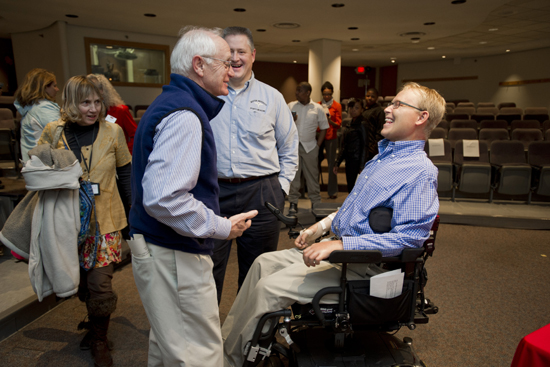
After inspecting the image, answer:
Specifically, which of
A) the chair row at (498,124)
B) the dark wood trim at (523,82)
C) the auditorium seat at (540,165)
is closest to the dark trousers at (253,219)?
the auditorium seat at (540,165)

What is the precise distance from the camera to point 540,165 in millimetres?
4812

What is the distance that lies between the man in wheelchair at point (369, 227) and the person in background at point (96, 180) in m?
0.69

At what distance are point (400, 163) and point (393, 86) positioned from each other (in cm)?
1742

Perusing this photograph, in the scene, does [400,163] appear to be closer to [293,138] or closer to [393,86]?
[293,138]

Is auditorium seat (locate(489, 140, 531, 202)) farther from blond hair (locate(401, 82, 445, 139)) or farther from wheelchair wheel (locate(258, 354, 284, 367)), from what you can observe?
wheelchair wheel (locate(258, 354, 284, 367))

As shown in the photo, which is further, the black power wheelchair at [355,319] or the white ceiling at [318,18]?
the white ceiling at [318,18]

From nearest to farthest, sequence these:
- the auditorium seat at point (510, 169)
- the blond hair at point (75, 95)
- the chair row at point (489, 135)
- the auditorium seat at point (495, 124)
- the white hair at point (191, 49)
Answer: the white hair at point (191, 49)
the blond hair at point (75, 95)
the auditorium seat at point (510, 169)
the chair row at point (489, 135)
the auditorium seat at point (495, 124)

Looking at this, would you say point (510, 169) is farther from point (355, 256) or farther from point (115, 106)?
point (115, 106)

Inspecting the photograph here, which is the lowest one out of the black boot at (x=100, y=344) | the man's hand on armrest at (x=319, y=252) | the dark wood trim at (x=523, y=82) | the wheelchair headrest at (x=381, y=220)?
the black boot at (x=100, y=344)

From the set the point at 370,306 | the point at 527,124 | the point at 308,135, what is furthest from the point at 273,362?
the point at 527,124

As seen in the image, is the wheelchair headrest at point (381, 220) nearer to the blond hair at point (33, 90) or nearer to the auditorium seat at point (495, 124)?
the blond hair at point (33, 90)

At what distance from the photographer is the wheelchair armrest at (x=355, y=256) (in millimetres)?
1253

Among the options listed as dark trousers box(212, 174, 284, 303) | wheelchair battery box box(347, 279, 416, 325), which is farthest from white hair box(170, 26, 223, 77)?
wheelchair battery box box(347, 279, 416, 325)

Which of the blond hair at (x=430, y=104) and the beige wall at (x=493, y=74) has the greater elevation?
the beige wall at (x=493, y=74)
